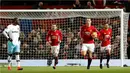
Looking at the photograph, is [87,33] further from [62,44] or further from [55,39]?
[62,44]

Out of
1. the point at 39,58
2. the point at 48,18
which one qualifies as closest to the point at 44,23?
the point at 48,18

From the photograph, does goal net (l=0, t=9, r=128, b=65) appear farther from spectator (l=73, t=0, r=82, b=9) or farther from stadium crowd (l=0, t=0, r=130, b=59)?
spectator (l=73, t=0, r=82, b=9)

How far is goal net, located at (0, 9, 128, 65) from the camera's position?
2036cm

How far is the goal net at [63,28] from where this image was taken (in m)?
20.4

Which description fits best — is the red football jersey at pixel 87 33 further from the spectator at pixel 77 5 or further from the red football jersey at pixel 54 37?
→ the spectator at pixel 77 5

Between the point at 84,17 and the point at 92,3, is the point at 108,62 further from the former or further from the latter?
the point at 92,3

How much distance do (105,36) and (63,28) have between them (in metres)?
2.61

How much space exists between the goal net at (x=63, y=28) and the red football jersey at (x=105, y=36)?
0.94 m

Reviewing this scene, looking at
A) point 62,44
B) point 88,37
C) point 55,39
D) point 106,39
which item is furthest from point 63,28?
point 88,37

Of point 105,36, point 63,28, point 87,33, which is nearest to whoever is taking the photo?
point 87,33

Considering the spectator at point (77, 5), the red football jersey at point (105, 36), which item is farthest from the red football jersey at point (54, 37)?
the spectator at point (77, 5)

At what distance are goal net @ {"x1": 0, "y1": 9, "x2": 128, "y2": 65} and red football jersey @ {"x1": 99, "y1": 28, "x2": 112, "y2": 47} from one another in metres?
0.94

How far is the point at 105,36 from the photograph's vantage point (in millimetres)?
19000

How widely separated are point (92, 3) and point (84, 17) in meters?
2.93
